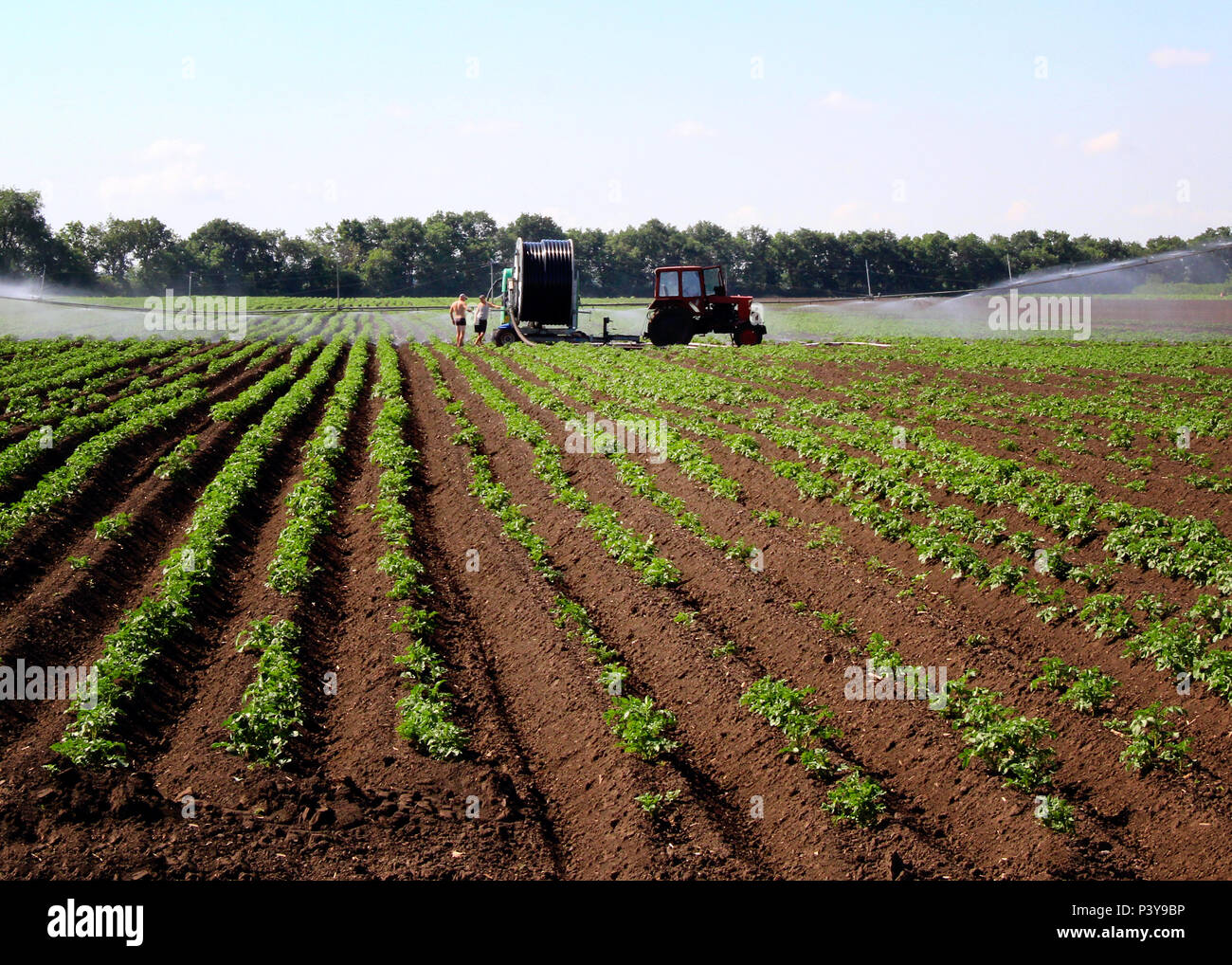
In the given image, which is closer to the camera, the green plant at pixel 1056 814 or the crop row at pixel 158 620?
the green plant at pixel 1056 814

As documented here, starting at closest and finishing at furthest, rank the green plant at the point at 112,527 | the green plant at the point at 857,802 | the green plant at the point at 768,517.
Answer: the green plant at the point at 857,802
the green plant at the point at 112,527
the green plant at the point at 768,517

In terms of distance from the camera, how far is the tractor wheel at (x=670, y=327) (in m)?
31.7

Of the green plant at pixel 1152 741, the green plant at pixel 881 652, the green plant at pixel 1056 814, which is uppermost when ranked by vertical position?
the green plant at pixel 881 652

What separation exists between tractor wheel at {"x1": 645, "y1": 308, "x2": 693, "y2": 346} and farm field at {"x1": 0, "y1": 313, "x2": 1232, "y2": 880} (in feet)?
47.7


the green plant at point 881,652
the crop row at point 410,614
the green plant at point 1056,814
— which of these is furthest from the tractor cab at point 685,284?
the green plant at point 1056,814

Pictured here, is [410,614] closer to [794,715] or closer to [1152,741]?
[794,715]

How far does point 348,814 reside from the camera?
6020 mm

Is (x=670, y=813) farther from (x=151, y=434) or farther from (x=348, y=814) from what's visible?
(x=151, y=434)

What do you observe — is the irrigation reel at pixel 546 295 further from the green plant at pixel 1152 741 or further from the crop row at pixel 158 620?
the green plant at pixel 1152 741

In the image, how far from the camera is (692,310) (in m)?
31.7

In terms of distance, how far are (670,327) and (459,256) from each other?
80.1 metres

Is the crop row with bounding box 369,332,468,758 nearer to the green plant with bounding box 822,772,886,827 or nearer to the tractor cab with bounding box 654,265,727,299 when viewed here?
the green plant with bounding box 822,772,886,827

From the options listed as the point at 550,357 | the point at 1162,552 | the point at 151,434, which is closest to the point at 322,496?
the point at 151,434

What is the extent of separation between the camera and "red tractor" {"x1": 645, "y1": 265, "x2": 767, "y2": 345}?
31.5 metres
